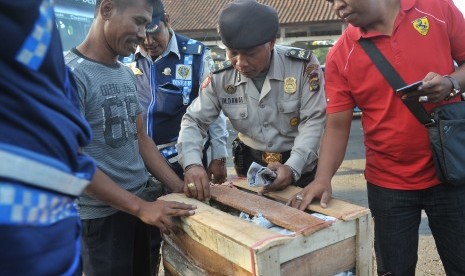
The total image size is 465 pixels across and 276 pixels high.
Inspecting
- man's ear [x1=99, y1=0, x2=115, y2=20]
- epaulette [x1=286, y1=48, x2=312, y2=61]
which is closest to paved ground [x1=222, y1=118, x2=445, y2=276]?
epaulette [x1=286, y1=48, x2=312, y2=61]

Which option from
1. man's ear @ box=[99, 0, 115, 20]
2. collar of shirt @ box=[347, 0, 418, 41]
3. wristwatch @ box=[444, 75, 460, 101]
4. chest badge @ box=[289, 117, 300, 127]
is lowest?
chest badge @ box=[289, 117, 300, 127]

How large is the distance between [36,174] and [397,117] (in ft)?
4.93

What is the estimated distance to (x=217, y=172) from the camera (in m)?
2.43

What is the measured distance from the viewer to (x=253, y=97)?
2.18 meters

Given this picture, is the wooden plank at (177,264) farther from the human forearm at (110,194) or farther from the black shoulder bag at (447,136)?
the black shoulder bag at (447,136)

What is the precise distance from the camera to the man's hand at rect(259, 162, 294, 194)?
6.14 feet

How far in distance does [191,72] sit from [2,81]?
6.47 ft

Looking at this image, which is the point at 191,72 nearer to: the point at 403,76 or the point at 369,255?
the point at 403,76

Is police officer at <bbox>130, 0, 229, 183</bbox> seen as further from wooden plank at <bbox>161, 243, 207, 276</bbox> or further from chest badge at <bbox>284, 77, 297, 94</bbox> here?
wooden plank at <bbox>161, 243, 207, 276</bbox>

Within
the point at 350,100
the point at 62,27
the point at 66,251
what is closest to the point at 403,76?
the point at 350,100

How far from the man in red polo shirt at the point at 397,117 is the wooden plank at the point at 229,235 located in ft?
1.15

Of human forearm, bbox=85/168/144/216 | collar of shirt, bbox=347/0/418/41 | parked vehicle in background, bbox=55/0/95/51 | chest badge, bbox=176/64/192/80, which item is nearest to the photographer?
human forearm, bbox=85/168/144/216

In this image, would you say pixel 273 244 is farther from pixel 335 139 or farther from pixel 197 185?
pixel 335 139

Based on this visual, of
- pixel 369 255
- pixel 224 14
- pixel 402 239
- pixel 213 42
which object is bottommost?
pixel 213 42
